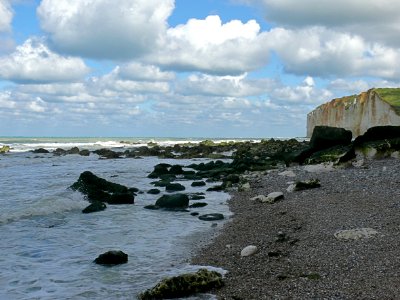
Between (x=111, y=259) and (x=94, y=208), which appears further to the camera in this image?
(x=94, y=208)

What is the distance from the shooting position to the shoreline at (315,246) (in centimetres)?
646

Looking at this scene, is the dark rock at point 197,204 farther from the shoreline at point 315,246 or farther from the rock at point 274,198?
the rock at point 274,198

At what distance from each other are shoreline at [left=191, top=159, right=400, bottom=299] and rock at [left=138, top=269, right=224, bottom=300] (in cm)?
27

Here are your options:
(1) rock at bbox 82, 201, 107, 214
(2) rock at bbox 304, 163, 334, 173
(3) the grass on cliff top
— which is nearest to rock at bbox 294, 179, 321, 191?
(2) rock at bbox 304, 163, 334, 173

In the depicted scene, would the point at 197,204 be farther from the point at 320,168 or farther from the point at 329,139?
the point at 329,139

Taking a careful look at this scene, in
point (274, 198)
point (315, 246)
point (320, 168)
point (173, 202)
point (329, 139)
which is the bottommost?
point (173, 202)

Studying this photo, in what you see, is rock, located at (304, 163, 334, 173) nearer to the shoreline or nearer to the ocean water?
the shoreline

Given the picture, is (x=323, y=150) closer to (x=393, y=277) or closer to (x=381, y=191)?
(x=381, y=191)

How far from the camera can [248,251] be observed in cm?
898

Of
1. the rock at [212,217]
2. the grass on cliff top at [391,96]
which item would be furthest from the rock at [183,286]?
the grass on cliff top at [391,96]

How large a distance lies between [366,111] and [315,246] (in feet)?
137

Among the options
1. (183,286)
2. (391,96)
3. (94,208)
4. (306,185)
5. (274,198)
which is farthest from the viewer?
(391,96)

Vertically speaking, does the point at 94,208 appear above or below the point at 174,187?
below

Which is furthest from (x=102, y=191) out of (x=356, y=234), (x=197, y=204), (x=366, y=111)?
(x=366, y=111)
